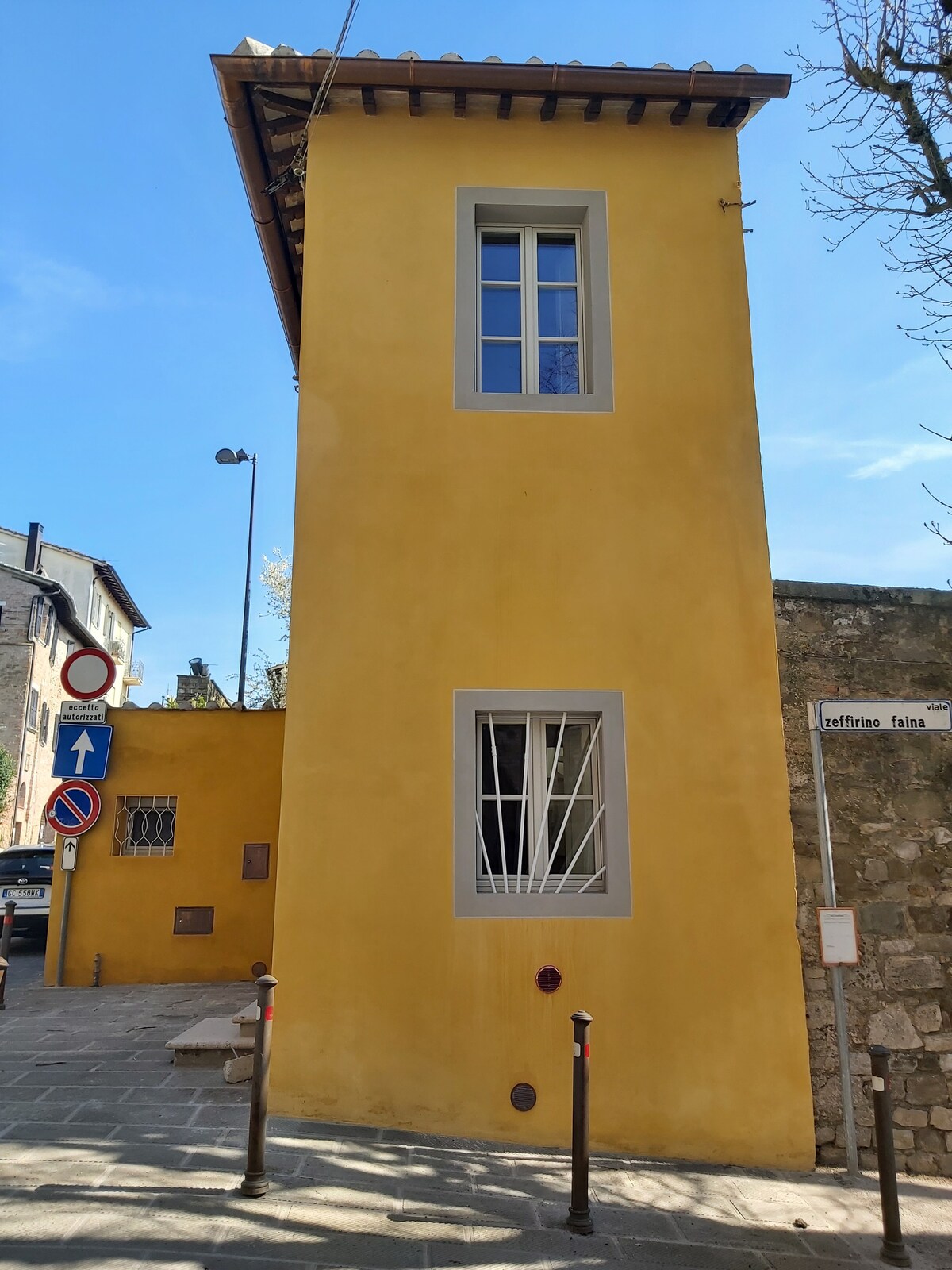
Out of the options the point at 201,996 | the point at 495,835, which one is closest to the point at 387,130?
the point at 495,835

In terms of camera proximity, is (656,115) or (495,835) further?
(656,115)

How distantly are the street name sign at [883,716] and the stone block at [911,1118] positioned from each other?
2.35 meters

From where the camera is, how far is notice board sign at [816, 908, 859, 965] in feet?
17.3

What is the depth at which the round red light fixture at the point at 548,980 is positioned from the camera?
17.5 feet

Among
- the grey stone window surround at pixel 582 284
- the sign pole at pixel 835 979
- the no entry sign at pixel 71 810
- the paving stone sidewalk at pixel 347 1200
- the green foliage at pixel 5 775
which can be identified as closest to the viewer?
the paving stone sidewalk at pixel 347 1200

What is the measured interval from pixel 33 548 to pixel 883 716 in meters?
35.6

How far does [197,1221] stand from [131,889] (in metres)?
5.94

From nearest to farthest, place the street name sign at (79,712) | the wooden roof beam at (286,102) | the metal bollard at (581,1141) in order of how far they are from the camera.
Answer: the metal bollard at (581,1141) → the wooden roof beam at (286,102) → the street name sign at (79,712)

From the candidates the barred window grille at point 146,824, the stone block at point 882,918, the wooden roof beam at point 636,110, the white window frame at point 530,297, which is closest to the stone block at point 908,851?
the stone block at point 882,918

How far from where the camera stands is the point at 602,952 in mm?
5383

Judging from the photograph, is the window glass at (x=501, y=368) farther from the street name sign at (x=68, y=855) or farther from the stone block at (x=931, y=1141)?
the street name sign at (x=68, y=855)

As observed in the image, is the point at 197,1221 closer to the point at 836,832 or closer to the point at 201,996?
the point at 836,832

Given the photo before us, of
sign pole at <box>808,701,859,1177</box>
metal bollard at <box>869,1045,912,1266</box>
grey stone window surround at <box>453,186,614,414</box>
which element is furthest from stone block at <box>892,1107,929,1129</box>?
grey stone window surround at <box>453,186,614,414</box>

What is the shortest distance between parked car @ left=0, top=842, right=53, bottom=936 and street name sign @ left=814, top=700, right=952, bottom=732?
9.66 m
